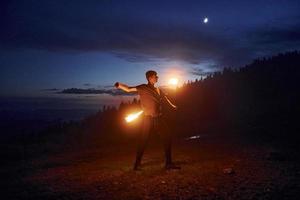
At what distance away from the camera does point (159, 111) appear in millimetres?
11000

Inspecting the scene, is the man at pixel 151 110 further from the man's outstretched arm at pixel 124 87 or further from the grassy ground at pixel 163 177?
the grassy ground at pixel 163 177

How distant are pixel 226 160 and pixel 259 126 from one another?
1057 centimetres

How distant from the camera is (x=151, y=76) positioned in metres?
10.9

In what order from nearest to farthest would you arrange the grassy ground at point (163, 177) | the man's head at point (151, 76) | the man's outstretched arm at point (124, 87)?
the grassy ground at point (163, 177), the man's outstretched arm at point (124, 87), the man's head at point (151, 76)

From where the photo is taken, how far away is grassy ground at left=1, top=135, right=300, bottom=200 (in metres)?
8.79

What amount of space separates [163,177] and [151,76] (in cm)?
279

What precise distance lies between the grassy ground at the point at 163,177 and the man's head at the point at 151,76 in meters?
2.51

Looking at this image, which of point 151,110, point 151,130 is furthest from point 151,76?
point 151,130

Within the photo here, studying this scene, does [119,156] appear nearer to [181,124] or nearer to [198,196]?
[198,196]

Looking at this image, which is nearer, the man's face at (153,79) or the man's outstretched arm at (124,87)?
the man's outstretched arm at (124,87)

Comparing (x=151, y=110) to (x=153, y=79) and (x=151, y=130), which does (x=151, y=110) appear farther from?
(x=153, y=79)

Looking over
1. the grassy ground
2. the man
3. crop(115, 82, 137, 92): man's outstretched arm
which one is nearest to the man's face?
the man

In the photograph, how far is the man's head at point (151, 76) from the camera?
10.9 meters

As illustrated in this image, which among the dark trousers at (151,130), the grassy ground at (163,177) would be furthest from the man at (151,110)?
the grassy ground at (163,177)
